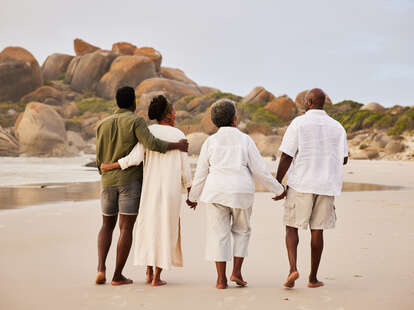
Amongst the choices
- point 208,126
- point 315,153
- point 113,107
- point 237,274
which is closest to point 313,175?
point 315,153

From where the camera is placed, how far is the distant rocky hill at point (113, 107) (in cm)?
3238

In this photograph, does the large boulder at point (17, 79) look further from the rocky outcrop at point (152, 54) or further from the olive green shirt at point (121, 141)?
the olive green shirt at point (121, 141)

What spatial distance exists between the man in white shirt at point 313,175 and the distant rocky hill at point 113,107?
27.1m

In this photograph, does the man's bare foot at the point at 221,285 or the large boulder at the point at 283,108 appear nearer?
the man's bare foot at the point at 221,285

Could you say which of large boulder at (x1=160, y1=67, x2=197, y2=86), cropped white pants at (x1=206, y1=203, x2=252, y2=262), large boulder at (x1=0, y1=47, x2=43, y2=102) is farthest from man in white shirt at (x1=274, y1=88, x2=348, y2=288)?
large boulder at (x1=160, y1=67, x2=197, y2=86)

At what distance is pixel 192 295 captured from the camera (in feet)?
13.1

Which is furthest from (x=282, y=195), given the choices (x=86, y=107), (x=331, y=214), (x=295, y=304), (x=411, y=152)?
(x=86, y=107)

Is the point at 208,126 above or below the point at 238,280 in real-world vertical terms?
above

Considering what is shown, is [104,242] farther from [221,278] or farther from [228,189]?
[228,189]

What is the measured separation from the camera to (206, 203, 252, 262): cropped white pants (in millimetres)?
4207

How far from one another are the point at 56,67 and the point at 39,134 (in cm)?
6418

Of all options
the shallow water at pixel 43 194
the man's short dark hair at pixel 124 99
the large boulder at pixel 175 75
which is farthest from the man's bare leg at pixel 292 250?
the large boulder at pixel 175 75

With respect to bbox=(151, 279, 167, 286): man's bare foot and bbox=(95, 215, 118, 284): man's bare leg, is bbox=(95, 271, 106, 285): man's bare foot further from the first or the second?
bbox=(151, 279, 167, 286): man's bare foot

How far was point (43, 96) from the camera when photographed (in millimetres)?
71875
